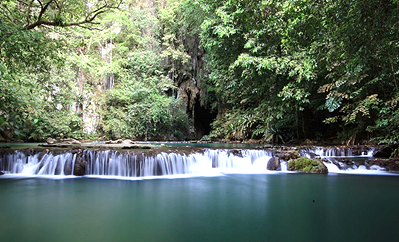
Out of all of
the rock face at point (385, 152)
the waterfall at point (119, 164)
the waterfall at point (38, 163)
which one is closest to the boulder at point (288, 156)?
the waterfall at point (119, 164)

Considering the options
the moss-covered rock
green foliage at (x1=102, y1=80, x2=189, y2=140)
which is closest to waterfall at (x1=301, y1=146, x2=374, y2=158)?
the moss-covered rock

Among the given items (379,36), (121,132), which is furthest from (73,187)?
(121,132)

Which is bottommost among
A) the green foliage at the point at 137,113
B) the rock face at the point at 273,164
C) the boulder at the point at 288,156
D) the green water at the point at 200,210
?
the green water at the point at 200,210

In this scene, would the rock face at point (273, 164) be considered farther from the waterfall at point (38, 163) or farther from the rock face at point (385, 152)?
the waterfall at point (38, 163)

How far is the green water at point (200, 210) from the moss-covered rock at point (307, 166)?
753mm

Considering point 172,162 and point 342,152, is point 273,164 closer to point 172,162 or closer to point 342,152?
point 172,162

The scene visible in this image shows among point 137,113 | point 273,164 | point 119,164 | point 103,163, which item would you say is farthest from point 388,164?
point 137,113

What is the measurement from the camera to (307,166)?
6.79 metres

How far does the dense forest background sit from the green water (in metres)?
1.27

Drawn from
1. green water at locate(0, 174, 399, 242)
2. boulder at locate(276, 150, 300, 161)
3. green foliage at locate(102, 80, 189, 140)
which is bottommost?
green water at locate(0, 174, 399, 242)

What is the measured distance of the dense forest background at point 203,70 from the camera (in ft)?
12.4

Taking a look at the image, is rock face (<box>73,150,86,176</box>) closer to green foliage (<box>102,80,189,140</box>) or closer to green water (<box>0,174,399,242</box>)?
green water (<box>0,174,399,242</box>)

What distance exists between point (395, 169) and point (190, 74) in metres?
15.2

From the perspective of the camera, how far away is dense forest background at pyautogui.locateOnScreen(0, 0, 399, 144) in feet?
12.4
